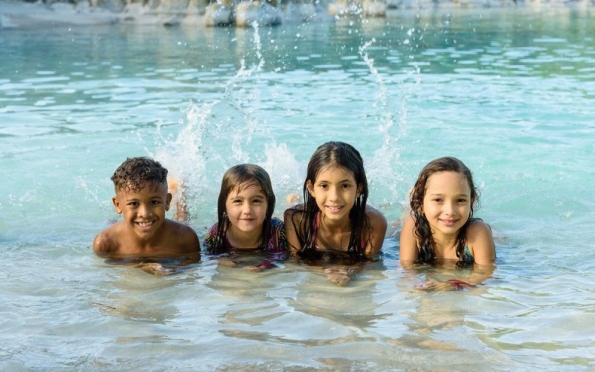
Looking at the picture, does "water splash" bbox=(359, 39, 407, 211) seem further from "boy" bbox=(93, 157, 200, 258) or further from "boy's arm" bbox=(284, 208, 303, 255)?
"boy" bbox=(93, 157, 200, 258)

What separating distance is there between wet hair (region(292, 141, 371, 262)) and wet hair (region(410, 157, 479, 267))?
314 millimetres

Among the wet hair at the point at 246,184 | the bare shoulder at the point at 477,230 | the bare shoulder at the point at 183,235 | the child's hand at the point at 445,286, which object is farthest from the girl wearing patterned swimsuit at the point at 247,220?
the bare shoulder at the point at 477,230

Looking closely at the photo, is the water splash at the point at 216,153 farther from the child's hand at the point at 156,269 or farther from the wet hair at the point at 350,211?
the child's hand at the point at 156,269

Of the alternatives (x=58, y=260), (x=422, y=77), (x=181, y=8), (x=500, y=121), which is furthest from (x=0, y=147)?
(x=181, y=8)

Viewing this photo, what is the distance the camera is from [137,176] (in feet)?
16.2

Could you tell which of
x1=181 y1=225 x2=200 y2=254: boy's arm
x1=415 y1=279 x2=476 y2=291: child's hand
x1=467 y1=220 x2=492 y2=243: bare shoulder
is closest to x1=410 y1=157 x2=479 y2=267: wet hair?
x1=467 y1=220 x2=492 y2=243: bare shoulder

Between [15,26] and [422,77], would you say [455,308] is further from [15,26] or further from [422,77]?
[15,26]

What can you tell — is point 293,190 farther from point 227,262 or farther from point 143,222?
point 143,222

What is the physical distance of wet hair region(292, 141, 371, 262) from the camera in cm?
491

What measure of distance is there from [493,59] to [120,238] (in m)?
12.7

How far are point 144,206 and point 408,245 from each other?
5.11ft

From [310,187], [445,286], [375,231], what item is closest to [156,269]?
[310,187]

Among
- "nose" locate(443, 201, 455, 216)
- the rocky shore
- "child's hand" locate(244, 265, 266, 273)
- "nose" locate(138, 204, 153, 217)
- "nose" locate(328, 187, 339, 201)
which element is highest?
the rocky shore

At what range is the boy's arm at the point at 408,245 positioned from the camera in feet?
16.5
